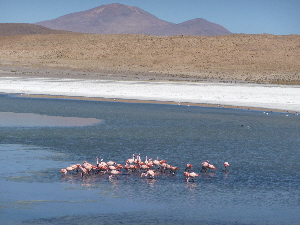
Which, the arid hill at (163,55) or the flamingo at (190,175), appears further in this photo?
the arid hill at (163,55)

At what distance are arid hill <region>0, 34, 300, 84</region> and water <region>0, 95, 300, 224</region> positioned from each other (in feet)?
124

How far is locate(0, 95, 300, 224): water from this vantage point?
30.9ft

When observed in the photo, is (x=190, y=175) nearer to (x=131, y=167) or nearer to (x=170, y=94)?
(x=131, y=167)

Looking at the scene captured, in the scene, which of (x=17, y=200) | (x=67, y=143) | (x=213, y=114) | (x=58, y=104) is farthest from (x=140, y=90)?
(x=17, y=200)

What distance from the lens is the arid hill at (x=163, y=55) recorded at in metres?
66.1

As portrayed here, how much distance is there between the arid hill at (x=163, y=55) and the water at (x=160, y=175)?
124 ft

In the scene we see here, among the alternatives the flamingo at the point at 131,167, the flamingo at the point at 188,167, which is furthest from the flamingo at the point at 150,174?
the flamingo at the point at 188,167

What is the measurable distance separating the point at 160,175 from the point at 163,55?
227ft

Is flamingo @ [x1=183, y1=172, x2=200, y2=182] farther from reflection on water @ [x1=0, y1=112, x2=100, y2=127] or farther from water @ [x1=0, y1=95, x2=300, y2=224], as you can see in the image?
reflection on water @ [x1=0, y1=112, x2=100, y2=127]

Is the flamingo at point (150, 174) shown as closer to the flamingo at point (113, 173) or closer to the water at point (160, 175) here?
the water at point (160, 175)

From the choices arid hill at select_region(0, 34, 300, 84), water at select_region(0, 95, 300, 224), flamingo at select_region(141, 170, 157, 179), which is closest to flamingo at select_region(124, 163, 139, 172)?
water at select_region(0, 95, 300, 224)

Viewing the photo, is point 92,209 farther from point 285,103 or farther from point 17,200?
point 285,103

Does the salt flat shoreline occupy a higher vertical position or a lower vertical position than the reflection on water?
higher

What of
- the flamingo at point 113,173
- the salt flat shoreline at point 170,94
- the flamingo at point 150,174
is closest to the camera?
the flamingo at point 150,174
